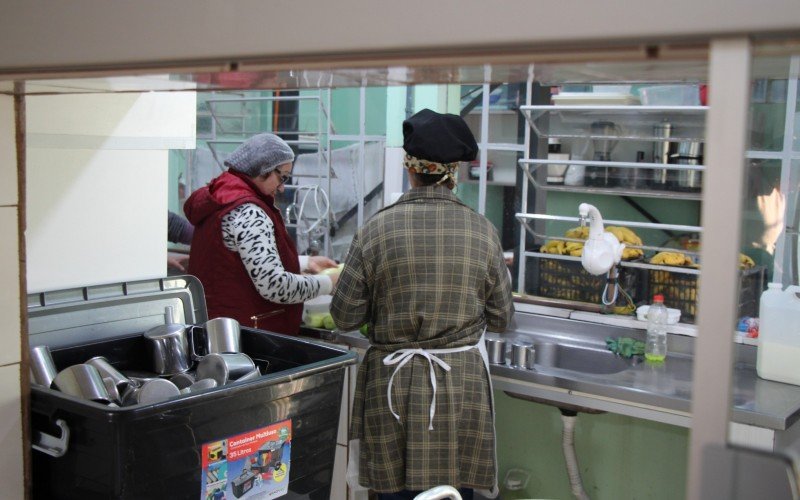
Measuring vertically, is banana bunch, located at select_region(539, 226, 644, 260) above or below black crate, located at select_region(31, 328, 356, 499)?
above

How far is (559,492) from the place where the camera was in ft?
10.8

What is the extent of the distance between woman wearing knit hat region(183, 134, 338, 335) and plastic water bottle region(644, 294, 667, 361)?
3.94ft

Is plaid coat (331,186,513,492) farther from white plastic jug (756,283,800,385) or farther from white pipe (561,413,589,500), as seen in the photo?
white plastic jug (756,283,800,385)

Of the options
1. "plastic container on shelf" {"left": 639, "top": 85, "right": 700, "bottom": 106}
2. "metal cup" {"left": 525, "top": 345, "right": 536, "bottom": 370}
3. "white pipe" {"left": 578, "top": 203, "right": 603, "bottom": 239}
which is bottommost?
"metal cup" {"left": 525, "top": 345, "right": 536, "bottom": 370}

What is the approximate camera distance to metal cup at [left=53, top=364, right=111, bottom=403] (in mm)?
1516

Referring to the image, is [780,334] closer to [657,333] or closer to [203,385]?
[657,333]

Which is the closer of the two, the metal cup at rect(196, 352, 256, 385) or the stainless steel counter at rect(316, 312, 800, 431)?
the metal cup at rect(196, 352, 256, 385)

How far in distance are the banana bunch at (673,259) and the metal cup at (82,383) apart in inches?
87.0

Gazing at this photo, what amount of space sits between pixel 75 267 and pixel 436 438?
115 centimetres

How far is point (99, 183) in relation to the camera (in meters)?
2.02

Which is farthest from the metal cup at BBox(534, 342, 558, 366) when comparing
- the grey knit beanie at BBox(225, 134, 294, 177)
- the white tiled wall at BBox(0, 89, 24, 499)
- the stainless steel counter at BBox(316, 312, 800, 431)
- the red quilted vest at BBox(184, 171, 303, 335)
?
the white tiled wall at BBox(0, 89, 24, 499)

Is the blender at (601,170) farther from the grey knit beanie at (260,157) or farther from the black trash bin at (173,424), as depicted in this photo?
the black trash bin at (173,424)

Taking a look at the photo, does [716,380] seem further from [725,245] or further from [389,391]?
[389,391]

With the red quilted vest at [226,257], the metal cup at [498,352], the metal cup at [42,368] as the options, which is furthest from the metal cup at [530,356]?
the metal cup at [42,368]
